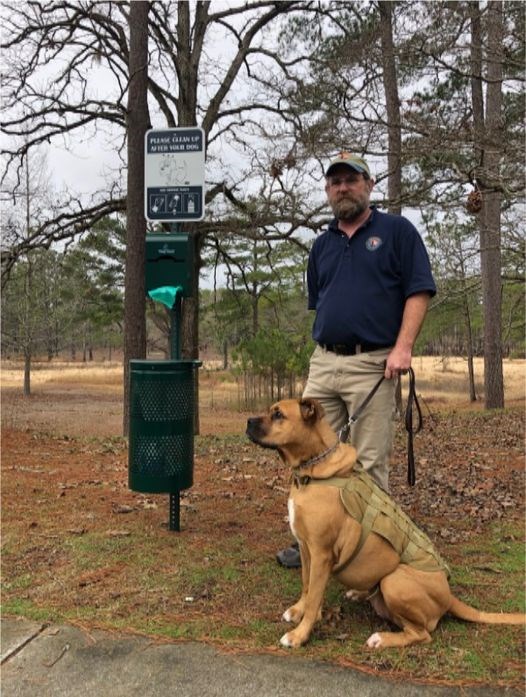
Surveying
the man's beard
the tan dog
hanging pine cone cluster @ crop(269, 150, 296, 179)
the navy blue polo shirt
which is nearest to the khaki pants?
the navy blue polo shirt

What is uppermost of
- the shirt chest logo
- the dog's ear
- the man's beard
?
the man's beard

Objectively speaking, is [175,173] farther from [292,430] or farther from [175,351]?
[292,430]

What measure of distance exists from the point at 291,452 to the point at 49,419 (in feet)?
55.4

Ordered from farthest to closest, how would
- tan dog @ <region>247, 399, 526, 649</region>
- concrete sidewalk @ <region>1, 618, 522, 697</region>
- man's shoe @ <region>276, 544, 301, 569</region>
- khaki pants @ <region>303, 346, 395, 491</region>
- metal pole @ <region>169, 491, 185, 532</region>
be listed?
metal pole @ <region>169, 491, 185, 532</region>, man's shoe @ <region>276, 544, 301, 569</region>, khaki pants @ <region>303, 346, 395, 491</region>, tan dog @ <region>247, 399, 526, 649</region>, concrete sidewalk @ <region>1, 618, 522, 697</region>

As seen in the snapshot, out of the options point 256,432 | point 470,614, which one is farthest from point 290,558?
point 256,432

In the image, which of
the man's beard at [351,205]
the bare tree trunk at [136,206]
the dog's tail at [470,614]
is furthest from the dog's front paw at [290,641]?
the bare tree trunk at [136,206]

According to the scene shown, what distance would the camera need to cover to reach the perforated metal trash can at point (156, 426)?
13.7 feet

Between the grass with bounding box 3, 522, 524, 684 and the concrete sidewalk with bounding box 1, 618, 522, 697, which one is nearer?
the concrete sidewalk with bounding box 1, 618, 522, 697

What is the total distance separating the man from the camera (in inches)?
132

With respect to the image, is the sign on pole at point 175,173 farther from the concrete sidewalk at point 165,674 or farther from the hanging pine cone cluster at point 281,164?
the hanging pine cone cluster at point 281,164

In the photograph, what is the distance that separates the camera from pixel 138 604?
334cm

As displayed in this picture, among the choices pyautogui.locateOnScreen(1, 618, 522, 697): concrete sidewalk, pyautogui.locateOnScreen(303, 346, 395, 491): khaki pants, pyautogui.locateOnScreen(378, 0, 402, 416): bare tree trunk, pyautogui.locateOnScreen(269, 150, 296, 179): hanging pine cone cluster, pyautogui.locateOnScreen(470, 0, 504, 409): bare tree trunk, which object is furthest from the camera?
pyautogui.locateOnScreen(269, 150, 296, 179): hanging pine cone cluster

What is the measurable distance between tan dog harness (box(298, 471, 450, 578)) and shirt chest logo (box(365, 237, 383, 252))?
4.22ft

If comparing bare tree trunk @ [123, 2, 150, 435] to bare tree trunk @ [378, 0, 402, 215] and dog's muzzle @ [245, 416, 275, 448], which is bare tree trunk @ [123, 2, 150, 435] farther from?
dog's muzzle @ [245, 416, 275, 448]
